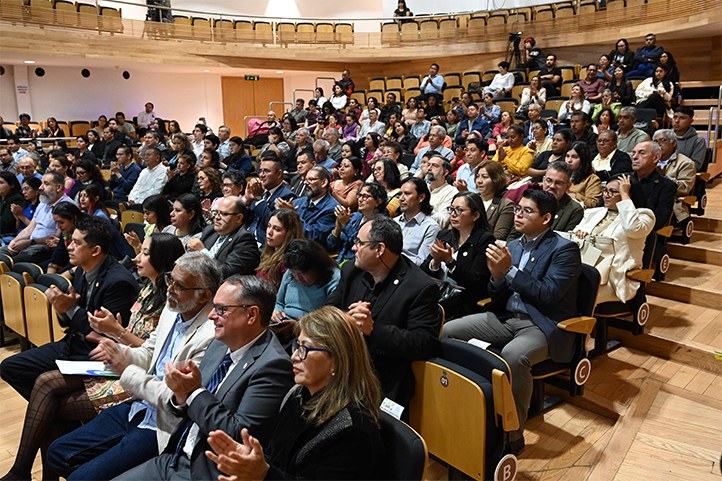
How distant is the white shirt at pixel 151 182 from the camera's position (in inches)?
212

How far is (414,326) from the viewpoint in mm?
1882

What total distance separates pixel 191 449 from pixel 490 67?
39.2ft

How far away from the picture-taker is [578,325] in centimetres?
226

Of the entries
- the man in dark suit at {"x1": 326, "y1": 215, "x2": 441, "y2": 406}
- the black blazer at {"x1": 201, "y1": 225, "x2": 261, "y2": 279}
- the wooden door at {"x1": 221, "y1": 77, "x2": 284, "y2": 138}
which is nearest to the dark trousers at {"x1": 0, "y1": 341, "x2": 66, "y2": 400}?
the black blazer at {"x1": 201, "y1": 225, "x2": 261, "y2": 279}

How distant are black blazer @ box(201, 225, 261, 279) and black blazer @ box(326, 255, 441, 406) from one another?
1112 mm

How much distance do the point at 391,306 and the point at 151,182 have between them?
14.2ft

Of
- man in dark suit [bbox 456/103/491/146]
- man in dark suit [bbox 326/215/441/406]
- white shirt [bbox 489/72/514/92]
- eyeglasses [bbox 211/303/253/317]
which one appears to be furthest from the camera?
white shirt [bbox 489/72/514/92]

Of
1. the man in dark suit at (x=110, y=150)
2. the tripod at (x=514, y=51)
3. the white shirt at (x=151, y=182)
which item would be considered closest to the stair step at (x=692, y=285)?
the white shirt at (x=151, y=182)

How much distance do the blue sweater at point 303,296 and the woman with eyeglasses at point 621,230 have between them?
1.49m

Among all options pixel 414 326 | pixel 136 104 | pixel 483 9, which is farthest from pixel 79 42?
pixel 414 326

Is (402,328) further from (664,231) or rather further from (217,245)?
(664,231)

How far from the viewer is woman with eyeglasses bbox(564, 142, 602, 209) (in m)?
3.47

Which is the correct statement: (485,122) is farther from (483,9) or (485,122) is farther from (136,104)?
(136,104)

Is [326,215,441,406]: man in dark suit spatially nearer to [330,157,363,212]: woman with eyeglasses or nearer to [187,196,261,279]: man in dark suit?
[187,196,261,279]: man in dark suit
